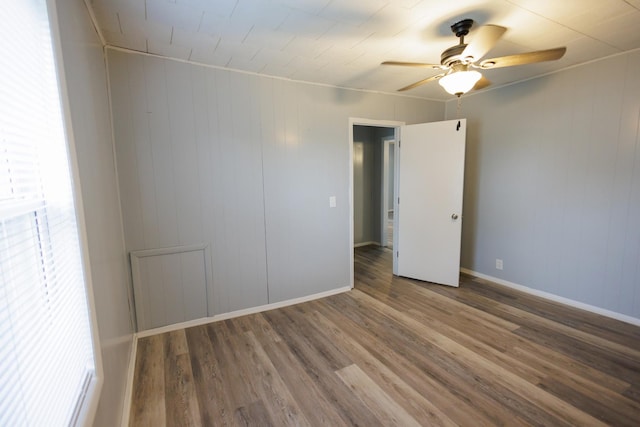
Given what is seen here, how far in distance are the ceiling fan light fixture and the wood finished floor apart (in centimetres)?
198

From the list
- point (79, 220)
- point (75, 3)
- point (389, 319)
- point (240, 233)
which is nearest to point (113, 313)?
point (79, 220)

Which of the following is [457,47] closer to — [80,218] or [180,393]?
[80,218]

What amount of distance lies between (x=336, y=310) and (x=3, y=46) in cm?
292

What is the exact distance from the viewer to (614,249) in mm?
2732

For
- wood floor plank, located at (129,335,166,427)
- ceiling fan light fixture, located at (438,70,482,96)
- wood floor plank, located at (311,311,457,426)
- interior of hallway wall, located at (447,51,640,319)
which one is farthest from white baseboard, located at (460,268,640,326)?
wood floor plank, located at (129,335,166,427)

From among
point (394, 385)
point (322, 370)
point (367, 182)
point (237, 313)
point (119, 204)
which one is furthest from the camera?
point (367, 182)

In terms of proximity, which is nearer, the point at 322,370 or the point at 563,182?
the point at 322,370

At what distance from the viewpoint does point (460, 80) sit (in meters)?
1.91

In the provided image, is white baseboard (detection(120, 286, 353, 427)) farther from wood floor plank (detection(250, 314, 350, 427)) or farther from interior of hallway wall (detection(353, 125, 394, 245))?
interior of hallway wall (detection(353, 125, 394, 245))

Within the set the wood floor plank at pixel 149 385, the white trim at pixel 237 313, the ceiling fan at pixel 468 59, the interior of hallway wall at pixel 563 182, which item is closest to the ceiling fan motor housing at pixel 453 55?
the ceiling fan at pixel 468 59

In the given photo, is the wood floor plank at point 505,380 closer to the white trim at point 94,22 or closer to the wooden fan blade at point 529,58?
the wooden fan blade at point 529,58

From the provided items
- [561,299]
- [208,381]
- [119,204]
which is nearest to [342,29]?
[119,204]

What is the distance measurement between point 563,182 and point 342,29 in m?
2.76

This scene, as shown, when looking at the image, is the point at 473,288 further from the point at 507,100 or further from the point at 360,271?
the point at 507,100
